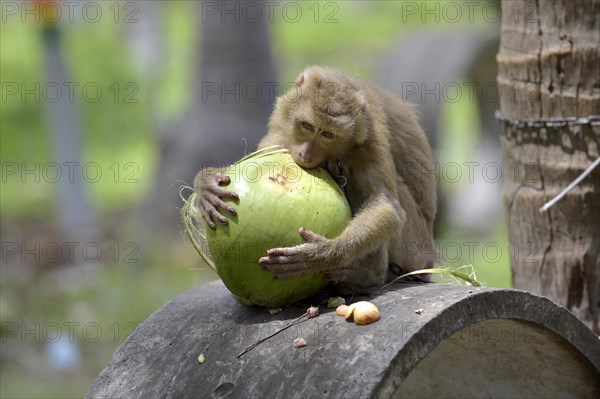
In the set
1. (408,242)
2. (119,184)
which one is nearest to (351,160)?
(408,242)

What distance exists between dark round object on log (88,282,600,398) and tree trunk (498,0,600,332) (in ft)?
3.02

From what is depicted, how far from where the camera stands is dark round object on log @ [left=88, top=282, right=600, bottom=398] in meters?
3.47

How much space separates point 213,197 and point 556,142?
2.13 m

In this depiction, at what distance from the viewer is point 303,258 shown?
384 cm

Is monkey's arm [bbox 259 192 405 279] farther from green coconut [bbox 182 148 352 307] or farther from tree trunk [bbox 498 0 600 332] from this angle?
tree trunk [bbox 498 0 600 332]

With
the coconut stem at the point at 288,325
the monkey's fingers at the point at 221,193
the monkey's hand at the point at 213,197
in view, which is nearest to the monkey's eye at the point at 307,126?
the monkey's hand at the point at 213,197

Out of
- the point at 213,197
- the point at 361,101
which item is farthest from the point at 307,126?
the point at 213,197

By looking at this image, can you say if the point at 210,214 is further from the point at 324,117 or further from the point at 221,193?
the point at 324,117

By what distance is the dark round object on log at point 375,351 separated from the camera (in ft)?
11.4

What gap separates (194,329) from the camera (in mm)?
4137

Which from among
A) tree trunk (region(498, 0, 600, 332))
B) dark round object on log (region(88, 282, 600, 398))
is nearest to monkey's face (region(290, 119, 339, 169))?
dark round object on log (region(88, 282, 600, 398))

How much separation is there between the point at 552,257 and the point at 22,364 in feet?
19.2

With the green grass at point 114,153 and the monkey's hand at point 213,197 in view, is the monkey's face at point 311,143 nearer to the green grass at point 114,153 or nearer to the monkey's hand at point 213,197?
the monkey's hand at point 213,197

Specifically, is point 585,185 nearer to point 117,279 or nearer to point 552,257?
point 552,257
